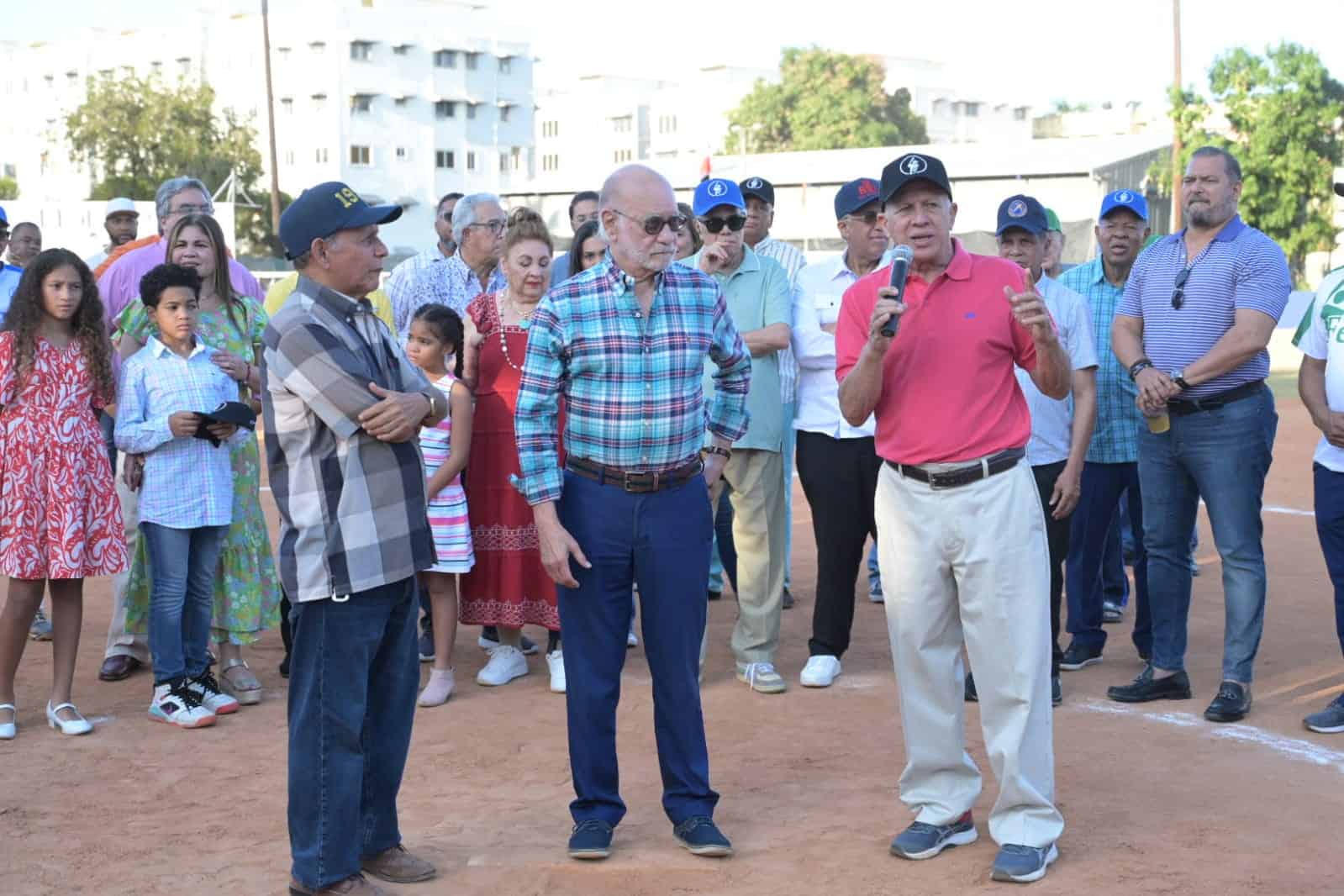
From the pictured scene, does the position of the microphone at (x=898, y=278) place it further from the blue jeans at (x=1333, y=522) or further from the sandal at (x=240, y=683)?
the sandal at (x=240, y=683)

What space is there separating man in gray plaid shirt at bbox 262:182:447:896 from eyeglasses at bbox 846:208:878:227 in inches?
125

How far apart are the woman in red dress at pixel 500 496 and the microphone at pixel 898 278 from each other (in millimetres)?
2890

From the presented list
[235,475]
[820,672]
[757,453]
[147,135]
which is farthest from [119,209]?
[147,135]

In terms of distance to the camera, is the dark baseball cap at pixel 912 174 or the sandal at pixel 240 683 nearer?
the dark baseball cap at pixel 912 174

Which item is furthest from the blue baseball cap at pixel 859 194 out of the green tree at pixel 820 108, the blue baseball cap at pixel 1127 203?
the green tree at pixel 820 108

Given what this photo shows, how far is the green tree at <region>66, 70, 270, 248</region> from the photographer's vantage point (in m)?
59.6

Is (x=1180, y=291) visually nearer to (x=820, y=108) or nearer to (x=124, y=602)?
(x=124, y=602)

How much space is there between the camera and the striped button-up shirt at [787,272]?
7767 millimetres

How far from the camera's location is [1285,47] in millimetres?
44562

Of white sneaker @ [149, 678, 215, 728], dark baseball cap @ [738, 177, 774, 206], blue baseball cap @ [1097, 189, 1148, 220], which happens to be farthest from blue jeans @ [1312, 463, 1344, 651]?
white sneaker @ [149, 678, 215, 728]

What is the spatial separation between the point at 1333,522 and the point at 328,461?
444 cm

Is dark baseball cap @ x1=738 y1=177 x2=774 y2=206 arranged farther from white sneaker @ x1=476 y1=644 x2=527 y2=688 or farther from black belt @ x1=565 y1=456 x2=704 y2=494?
black belt @ x1=565 y1=456 x2=704 y2=494

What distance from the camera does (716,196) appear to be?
7.25 m

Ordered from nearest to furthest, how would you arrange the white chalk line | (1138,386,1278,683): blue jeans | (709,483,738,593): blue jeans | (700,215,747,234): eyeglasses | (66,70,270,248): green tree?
the white chalk line
(1138,386,1278,683): blue jeans
(700,215,747,234): eyeglasses
(709,483,738,593): blue jeans
(66,70,270,248): green tree
